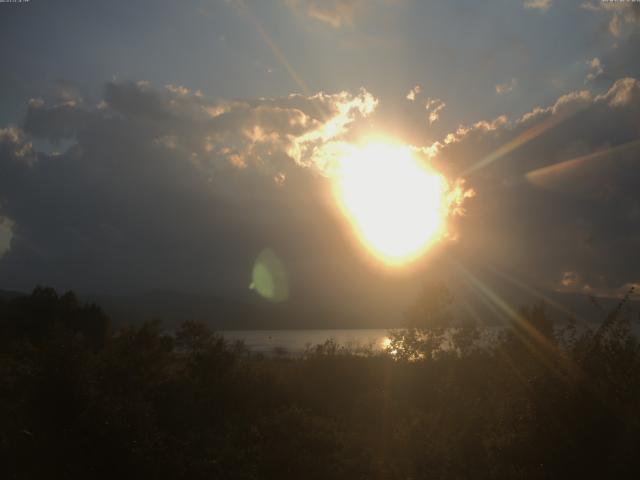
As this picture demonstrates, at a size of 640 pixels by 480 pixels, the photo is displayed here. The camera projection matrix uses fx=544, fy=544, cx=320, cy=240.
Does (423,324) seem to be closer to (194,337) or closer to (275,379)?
(275,379)

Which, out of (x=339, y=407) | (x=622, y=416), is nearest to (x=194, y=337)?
(x=339, y=407)

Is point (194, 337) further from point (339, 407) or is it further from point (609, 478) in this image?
point (609, 478)

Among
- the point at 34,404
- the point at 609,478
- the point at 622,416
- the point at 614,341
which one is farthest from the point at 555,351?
the point at 34,404

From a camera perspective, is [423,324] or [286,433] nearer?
[286,433]

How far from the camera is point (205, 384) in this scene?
33.3m

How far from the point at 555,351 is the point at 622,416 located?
2.91 meters

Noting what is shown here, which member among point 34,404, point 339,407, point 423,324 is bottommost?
point 34,404

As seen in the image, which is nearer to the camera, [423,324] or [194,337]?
[194,337]

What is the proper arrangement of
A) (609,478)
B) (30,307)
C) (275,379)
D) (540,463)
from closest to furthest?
(609,478)
(540,463)
(275,379)
(30,307)

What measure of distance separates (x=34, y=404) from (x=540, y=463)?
13346 mm

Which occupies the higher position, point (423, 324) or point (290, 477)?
point (423, 324)

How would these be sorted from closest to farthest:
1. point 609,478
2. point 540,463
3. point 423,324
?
point 609,478, point 540,463, point 423,324

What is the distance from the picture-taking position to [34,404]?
15.0m

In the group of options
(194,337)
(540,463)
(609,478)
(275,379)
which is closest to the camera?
(609,478)
